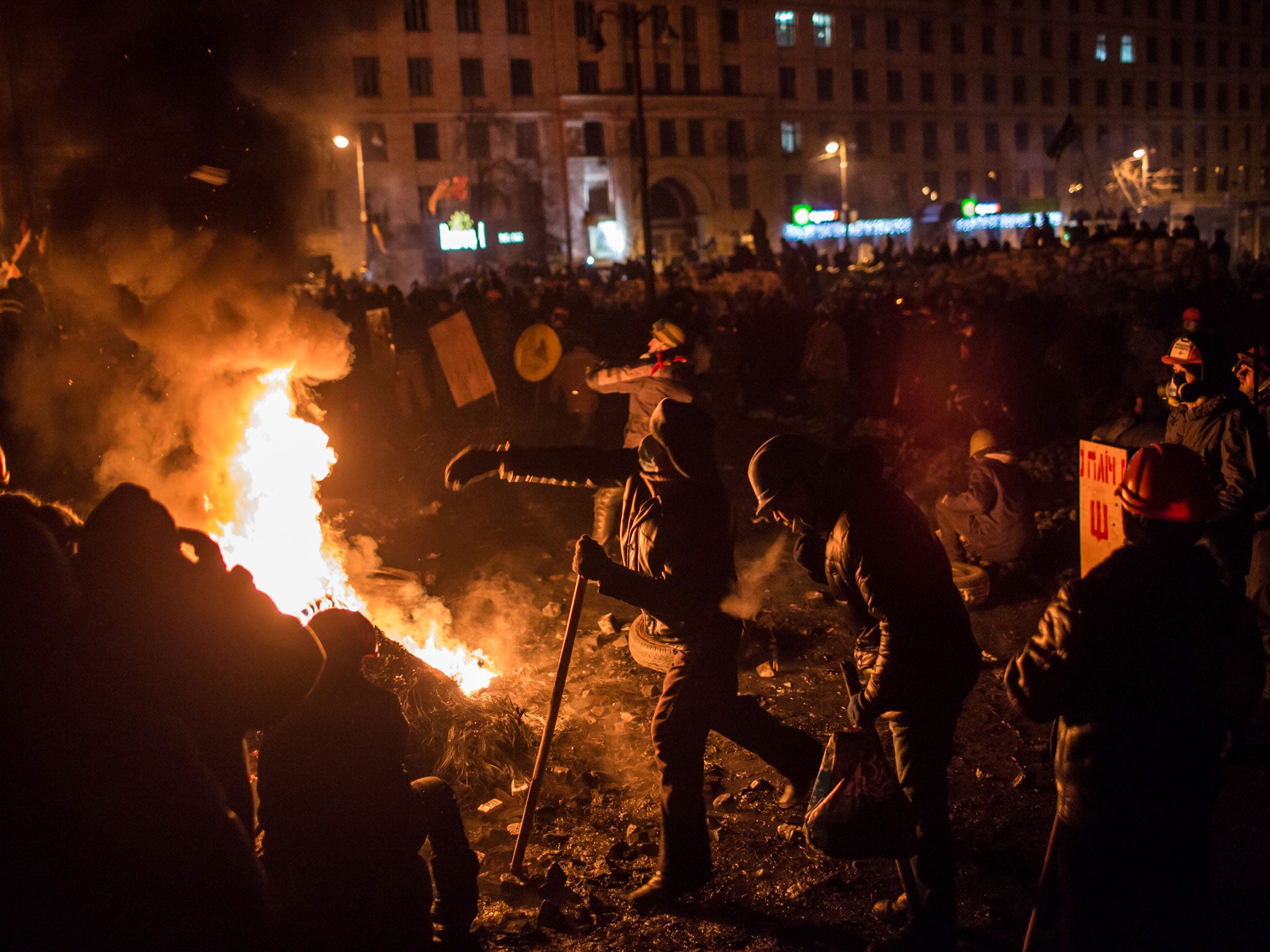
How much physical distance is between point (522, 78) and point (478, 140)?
419 centimetres

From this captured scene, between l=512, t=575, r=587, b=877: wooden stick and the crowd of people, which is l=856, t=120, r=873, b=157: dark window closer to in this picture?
the crowd of people

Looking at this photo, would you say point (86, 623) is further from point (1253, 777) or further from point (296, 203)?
point (296, 203)

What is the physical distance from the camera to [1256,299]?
564 inches

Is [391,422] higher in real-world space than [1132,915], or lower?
higher

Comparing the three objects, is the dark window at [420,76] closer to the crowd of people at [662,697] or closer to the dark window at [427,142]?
the dark window at [427,142]

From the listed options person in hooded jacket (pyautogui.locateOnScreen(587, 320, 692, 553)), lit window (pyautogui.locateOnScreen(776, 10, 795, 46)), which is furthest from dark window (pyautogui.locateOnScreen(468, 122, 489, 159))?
person in hooded jacket (pyautogui.locateOnScreen(587, 320, 692, 553))

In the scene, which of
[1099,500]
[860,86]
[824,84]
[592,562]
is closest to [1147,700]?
[592,562]

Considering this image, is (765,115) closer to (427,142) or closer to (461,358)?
(427,142)

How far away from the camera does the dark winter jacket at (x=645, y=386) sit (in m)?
7.73

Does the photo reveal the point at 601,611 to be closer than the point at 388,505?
Yes

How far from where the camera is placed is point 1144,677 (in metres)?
2.62

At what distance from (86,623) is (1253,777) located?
5107mm

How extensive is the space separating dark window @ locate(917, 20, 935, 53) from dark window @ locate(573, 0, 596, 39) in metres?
22.7

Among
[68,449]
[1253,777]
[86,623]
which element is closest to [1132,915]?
[1253,777]
